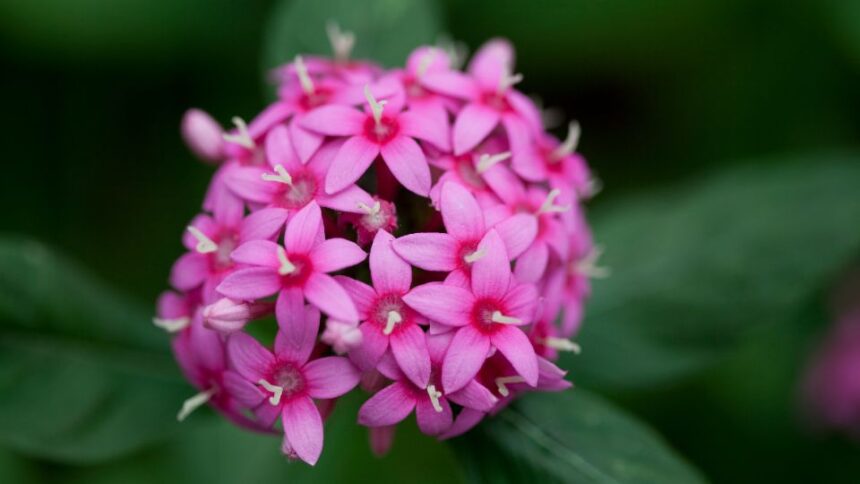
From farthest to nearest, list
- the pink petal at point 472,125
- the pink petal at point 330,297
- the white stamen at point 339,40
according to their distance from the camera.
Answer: the white stamen at point 339,40
the pink petal at point 472,125
the pink petal at point 330,297

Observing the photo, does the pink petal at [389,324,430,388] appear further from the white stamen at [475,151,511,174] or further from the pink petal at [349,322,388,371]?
the white stamen at [475,151,511,174]

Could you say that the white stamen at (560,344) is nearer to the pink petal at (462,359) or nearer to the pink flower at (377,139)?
the pink petal at (462,359)

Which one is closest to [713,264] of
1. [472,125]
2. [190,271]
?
[472,125]

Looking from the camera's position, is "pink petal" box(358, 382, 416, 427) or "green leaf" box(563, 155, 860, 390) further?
"green leaf" box(563, 155, 860, 390)

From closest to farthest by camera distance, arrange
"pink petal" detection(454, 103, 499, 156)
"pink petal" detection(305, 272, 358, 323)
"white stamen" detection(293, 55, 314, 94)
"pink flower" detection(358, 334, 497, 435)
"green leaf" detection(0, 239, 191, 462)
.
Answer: "pink petal" detection(305, 272, 358, 323), "pink flower" detection(358, 334, 497, 435), "pink petal" detection(454, 103, 499, 156), "white stamen" detection(293, 55, 314, 94), "green leaf" detection(0, 239, 191, 462)

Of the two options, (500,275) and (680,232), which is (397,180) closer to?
(500,275)

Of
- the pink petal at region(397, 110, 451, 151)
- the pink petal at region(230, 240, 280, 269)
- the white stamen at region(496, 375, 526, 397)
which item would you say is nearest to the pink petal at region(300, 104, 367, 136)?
the pink petal at region(397, 110, 451, 151)

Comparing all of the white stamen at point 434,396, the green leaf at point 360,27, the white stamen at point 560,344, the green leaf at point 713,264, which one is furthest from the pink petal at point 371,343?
the green leaf at point 360,27
